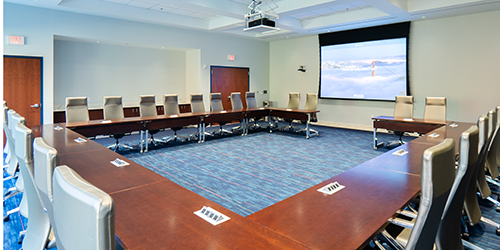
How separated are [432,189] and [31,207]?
2278 mm

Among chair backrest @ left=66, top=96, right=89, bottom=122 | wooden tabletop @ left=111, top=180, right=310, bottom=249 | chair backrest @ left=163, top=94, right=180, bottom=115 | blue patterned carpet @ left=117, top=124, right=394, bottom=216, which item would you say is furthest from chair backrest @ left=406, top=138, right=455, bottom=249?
chair backrest @ left=163, top=94, right=180, bottom=115

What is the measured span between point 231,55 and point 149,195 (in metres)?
9.09

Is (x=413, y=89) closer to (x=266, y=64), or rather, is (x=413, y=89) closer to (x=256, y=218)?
(x=266, y=64)

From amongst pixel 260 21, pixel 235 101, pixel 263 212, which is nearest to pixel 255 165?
pixel 260 21

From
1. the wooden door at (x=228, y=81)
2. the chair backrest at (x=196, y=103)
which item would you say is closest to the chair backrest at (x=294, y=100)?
the wooden door at (x=228, y=81)

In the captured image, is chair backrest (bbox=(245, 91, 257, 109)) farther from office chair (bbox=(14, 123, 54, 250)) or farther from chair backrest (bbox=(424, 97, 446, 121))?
office chair (bbox=(14, 123, 54, 250))

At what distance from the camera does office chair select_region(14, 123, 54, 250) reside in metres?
1.76

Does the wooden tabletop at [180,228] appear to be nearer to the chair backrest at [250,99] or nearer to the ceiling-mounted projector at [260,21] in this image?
the ceiling-mounted projector at [260,21]

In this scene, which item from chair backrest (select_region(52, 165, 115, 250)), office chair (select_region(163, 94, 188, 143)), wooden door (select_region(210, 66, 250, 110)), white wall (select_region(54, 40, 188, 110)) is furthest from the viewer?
wooden door (select_region(210, 66, 250, 110))

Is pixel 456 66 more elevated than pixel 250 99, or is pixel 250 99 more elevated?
pixel 456 66

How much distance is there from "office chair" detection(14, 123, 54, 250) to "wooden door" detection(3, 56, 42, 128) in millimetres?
5826

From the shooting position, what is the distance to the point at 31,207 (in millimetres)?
1952

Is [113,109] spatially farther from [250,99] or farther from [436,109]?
[436,109]

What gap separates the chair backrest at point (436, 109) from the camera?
6650 mm
